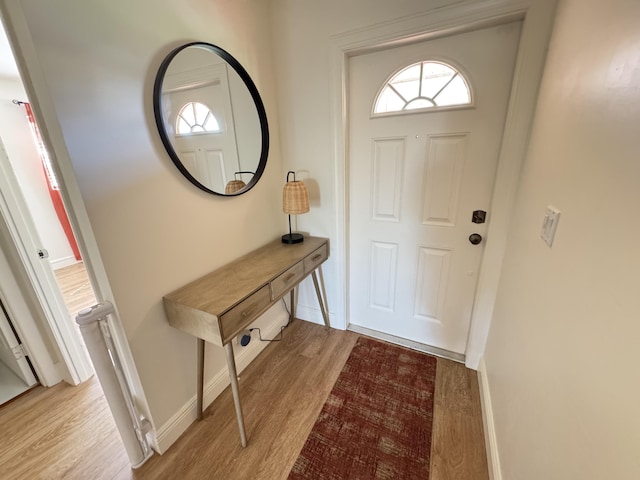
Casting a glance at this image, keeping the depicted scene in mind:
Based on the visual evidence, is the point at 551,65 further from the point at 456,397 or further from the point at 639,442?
the point at 456,397

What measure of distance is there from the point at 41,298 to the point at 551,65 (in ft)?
9.14

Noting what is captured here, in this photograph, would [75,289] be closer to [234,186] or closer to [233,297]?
[234,186]

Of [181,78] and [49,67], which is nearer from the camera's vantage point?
[49,67]

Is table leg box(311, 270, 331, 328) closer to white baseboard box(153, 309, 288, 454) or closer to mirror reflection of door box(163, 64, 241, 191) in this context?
white baseboard box(153, 309, 288, 454)

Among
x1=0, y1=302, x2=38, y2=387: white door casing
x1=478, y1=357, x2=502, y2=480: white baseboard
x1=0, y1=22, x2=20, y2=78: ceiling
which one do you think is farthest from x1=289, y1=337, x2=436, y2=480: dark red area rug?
x1=0, y1=22, x2=20, y2=78: ceiling

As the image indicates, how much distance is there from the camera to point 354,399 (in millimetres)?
1525

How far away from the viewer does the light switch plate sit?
829mm

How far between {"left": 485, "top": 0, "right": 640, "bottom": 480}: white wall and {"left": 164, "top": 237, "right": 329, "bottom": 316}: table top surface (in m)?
1.12

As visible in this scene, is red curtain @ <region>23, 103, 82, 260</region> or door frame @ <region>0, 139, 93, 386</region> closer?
door frame @ <region>0, 139, 93, 386</region>

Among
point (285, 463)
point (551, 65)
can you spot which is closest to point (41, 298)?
point (285, 463)

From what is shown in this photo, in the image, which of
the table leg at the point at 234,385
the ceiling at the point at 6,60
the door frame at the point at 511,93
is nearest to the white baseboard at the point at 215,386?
the table leg at the point at 234,385

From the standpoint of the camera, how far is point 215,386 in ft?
5.14

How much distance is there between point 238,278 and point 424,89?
58.2 inches

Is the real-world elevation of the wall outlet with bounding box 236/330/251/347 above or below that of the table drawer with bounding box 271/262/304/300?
below
